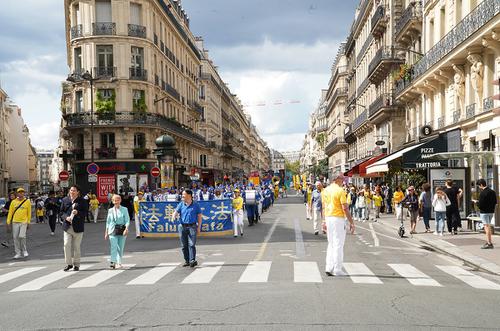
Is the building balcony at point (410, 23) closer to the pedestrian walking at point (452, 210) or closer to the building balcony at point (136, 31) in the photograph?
the pedestrian walking at point (452, 210)

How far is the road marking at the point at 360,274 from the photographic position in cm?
1005

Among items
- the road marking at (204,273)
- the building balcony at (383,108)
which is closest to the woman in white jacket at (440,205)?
the road marking at (204,273)

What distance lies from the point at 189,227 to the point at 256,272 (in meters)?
1.87

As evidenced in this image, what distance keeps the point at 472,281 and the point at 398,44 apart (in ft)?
106

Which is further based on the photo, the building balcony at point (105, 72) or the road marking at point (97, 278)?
the building balcony at point (105, 72)

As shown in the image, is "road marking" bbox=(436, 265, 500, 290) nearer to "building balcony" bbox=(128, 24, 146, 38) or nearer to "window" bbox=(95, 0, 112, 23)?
"building balcony" bbox=(128, 24, 146, 38)

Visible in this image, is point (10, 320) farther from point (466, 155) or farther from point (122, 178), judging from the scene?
point (122, 178)

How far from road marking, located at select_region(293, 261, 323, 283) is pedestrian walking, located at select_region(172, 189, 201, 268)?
6.80 ft

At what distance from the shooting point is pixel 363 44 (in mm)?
59250

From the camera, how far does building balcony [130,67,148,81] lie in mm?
46281

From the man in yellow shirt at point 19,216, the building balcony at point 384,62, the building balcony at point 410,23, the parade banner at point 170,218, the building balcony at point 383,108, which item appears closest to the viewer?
the man in yellow shirt at point 19,216

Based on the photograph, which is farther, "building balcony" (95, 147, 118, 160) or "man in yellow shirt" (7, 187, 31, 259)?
"building balcony" (95, 147, 118, 160)

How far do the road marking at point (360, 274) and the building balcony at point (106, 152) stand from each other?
1402 inches

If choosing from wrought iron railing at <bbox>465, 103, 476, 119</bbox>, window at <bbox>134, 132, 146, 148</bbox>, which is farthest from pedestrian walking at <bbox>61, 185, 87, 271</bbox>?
window at <bbox>134, 132, 146, 148</bbox>
